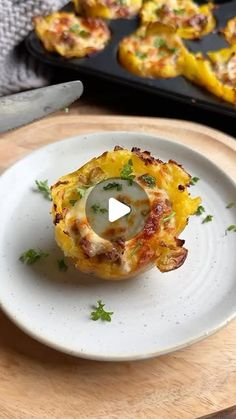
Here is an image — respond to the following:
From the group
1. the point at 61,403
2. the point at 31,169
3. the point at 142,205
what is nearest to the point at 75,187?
the point at 142,205

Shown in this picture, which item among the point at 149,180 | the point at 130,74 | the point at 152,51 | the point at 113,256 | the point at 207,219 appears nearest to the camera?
the point at 113,256

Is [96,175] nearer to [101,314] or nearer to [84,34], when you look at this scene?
[101,314]

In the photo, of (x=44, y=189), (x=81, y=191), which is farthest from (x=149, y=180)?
(x=44, y=189)

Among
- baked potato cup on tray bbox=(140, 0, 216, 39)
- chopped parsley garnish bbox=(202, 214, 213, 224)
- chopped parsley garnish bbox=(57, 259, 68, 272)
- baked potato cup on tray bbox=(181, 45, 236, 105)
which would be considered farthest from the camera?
baked potato cup on tray bbox=(140, 0, 216, 39)

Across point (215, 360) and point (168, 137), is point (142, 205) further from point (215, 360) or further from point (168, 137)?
point (168, 137)

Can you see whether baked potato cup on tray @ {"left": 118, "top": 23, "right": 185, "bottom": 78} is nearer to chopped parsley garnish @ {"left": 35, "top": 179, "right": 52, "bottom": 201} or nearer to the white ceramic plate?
the white ceramic plate

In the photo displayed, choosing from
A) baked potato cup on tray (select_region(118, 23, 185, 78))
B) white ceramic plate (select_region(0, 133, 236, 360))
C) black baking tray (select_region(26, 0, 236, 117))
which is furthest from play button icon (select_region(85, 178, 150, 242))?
baked potato cup on tray (select_region(118, 23, 185, 78))

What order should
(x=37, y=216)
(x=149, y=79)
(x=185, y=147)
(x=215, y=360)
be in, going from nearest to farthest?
(x=215, y=360) < (x=37, y=216) < (x=185, y=147) < (x=149, y=79)
